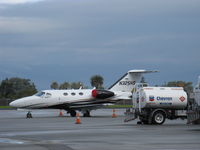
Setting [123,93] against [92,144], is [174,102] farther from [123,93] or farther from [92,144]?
[123,93]

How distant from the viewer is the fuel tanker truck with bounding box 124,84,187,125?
31734 millimetres

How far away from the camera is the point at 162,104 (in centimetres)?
3175

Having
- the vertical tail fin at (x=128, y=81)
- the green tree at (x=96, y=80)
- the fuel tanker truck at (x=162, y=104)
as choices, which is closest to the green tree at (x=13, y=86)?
the green tree at (x=96, y=80)

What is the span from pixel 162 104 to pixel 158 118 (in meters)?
0.87

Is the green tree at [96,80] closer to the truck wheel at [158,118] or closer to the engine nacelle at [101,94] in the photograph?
the engine nacelle at [101,94]

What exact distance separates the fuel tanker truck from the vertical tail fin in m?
18.5

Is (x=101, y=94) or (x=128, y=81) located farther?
(x=128, y=81)

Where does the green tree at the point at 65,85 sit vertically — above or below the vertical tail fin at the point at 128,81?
above

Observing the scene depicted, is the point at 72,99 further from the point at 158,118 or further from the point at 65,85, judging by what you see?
the point at 65,85

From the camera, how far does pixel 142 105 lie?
32281mm

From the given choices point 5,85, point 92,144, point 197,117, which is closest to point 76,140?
point 92,144

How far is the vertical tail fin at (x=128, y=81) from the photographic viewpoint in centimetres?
5119

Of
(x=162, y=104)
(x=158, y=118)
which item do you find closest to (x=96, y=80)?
(x=158, y=118)

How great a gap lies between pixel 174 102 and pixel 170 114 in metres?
0.82
